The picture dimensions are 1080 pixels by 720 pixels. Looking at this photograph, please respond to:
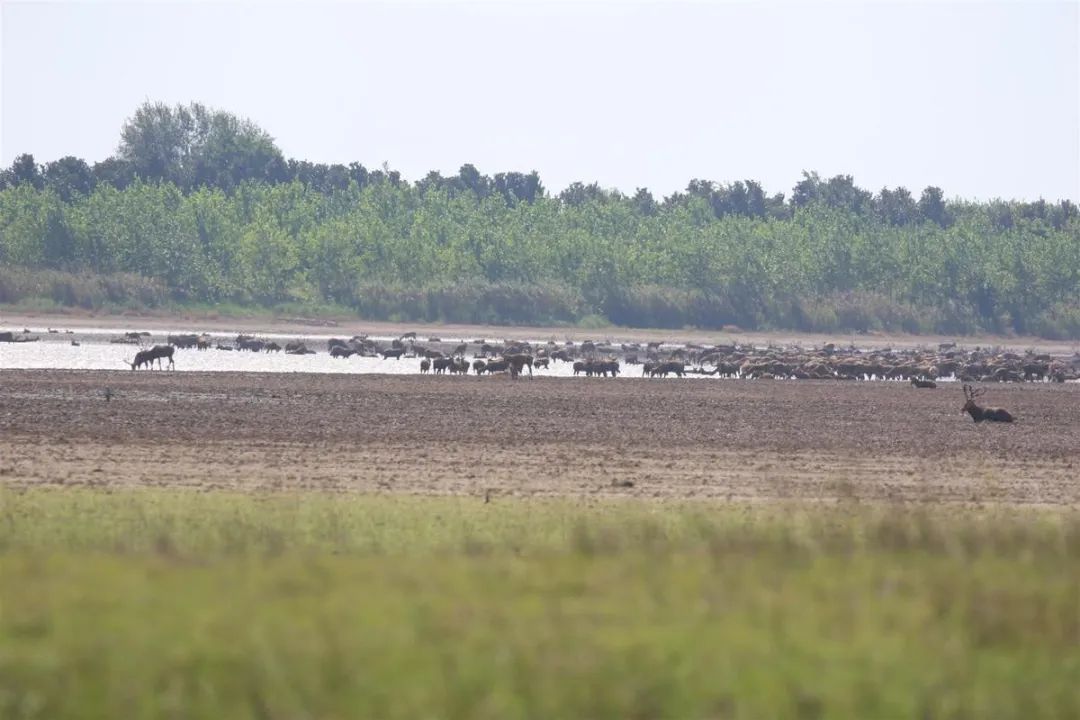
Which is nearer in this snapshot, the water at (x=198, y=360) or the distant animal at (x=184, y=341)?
the water at (x=198, y=360)

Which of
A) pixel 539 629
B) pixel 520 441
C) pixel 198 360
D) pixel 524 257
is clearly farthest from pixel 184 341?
pixel 539 629

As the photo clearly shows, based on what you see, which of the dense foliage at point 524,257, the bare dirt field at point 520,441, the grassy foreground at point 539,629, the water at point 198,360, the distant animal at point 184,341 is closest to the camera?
the grassy foreground at point 539,629

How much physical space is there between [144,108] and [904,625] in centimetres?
15143

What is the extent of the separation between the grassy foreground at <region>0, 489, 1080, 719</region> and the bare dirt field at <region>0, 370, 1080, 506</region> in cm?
629

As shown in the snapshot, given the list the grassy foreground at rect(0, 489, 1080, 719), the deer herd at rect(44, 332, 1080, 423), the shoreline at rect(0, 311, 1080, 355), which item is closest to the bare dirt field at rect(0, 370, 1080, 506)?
the grassy foreground at rect(0, 489, 1080, 719)

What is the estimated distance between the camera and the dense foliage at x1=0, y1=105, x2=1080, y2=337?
10850cm

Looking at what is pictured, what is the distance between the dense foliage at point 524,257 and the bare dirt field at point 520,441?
217 ft

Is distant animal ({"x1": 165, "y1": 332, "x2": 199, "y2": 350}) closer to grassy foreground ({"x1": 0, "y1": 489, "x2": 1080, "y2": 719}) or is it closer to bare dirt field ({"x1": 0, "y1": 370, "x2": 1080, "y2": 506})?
bare dirt field ({"x1": 0, "y1": 370, "x2": 1080, "y2": 506})

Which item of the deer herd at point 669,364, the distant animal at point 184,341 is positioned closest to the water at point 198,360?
the deer herd at point 669,364

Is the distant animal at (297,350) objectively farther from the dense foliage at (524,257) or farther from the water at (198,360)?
the dense foliage at (524,257)

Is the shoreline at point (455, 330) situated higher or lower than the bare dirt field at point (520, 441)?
higher

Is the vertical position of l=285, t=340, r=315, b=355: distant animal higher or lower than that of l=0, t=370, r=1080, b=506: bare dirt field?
higher

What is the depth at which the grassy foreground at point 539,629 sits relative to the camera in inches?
416

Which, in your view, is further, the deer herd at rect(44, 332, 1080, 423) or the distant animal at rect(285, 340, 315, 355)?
the distant animal at rect(285, 340, 315, 355)
